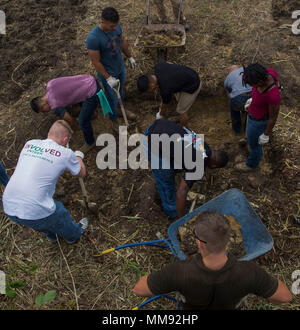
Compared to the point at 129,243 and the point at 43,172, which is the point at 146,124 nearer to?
the point at 129,243

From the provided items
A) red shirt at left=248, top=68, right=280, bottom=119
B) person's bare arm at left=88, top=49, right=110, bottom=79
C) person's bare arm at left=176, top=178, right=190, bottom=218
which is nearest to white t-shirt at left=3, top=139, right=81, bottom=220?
person's bare arm at left=176, top=178, right=190, bottom=218

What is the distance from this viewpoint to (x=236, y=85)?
12.3 ft

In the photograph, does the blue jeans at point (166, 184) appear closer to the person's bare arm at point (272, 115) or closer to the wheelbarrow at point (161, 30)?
the person's bare arm at point (272, 115)

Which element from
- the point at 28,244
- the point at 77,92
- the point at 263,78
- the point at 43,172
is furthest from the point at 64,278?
the point at 263,78

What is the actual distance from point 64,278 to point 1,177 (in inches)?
57.9

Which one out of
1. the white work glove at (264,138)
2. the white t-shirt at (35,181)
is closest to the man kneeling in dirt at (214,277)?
the white t-shirt at (35,181)

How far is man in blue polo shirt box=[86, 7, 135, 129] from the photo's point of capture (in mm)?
3625

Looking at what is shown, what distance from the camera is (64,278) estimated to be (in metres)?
3.15

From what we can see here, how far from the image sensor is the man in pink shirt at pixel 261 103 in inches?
113

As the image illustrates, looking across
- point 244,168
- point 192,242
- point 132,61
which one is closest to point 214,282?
point 192,242

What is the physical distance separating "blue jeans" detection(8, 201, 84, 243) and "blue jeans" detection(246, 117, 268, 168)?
7.69 ft

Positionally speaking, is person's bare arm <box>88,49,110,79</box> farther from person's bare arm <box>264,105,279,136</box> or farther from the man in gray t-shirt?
person's bare arm <box>264,105,279,136</box>

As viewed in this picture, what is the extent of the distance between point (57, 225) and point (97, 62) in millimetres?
2242

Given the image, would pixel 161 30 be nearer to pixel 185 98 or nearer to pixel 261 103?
pixel 185 98
